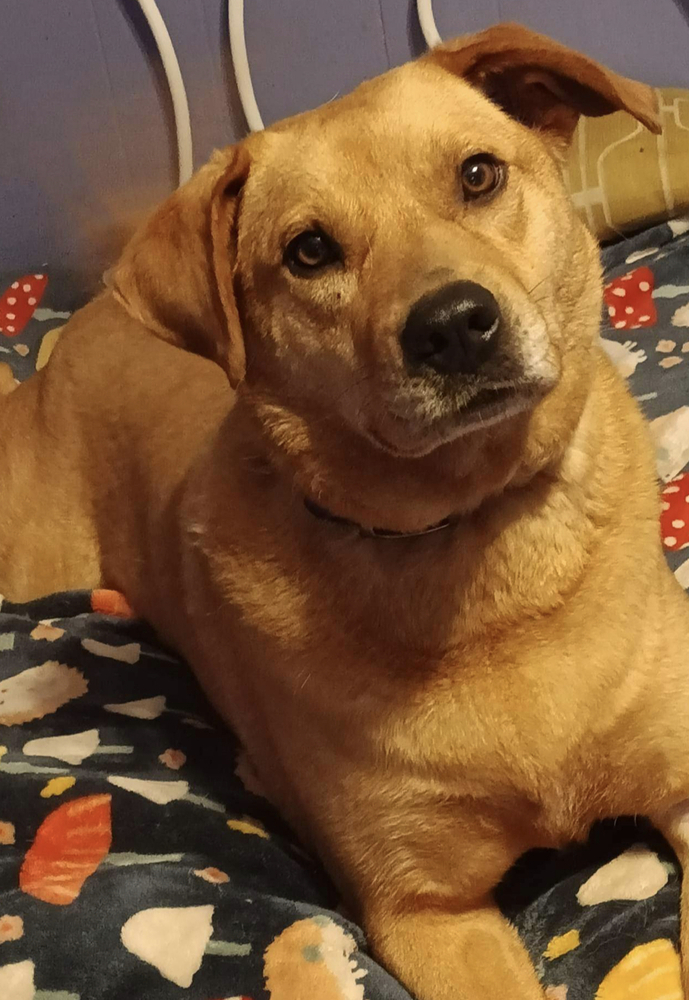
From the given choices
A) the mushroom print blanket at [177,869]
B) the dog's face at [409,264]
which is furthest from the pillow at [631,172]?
the dog's face at [409,264]

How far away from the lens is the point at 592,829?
5.86ft

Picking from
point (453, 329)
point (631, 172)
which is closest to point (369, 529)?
point (453, 329)

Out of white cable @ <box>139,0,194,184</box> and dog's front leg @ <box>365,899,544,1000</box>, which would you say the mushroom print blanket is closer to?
dog's front leg @ <box>365,899,544,1000</box>

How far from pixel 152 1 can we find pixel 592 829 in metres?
2.95

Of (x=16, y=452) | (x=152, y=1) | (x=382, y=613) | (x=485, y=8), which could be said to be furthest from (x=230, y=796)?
(x=485, y=8)

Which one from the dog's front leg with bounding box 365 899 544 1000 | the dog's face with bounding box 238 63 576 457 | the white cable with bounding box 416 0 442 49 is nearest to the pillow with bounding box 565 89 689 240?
the white cable with bounding box 416 0 442 49

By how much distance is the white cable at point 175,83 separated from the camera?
3.26 metres

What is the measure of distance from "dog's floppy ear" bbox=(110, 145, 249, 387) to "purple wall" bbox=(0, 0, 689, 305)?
6.89ft

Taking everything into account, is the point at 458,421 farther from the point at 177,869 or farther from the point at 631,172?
the point at 631,172

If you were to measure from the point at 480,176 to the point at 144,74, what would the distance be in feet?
7.73

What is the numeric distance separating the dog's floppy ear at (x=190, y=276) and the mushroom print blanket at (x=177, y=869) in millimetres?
788

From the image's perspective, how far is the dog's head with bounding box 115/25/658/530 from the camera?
136 centimetres

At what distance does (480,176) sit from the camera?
4.97 feet

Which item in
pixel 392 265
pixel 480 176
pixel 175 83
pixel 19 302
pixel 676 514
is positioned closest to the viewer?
pixel 392 265
